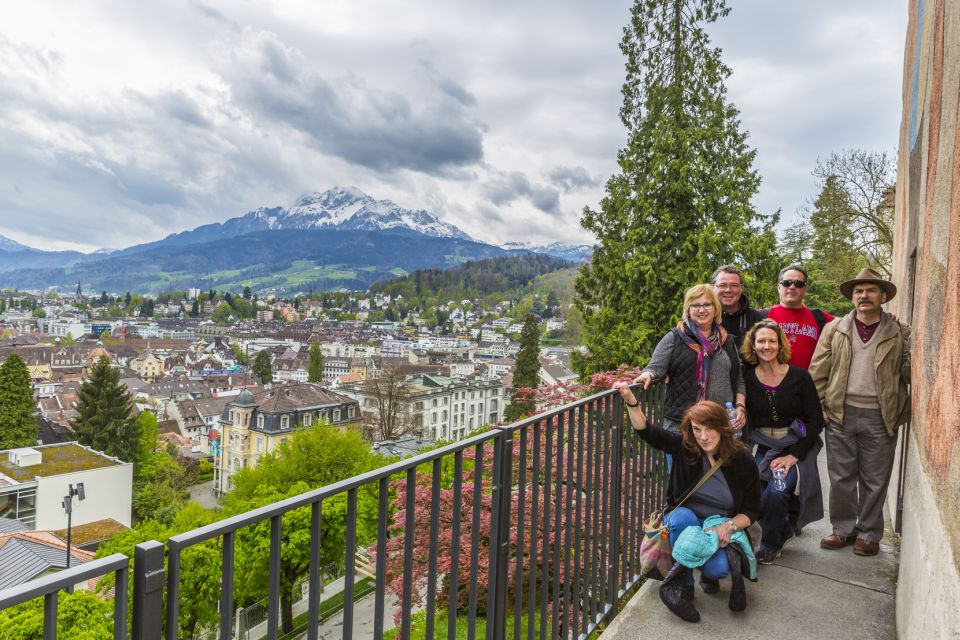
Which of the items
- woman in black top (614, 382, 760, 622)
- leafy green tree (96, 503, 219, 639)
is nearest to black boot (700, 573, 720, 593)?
woman in black top (614, 382, 760, 622)

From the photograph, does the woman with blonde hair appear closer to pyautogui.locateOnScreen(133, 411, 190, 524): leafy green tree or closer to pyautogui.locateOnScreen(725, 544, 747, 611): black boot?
pyautogui.locateOnScreen(725, 544, 747, 611): black boot

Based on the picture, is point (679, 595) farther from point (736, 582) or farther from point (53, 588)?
point (53, 588)

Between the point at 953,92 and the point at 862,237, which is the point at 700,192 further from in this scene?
the point at 862,237

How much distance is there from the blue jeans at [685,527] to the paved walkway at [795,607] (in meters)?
0.19

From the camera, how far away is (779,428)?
11.5ft

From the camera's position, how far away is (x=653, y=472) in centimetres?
366

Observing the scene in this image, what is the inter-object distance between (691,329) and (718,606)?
1401 mm

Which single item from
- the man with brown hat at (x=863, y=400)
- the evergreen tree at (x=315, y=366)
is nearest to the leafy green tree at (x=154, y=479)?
the man with brown hat at (x=863, y=400)

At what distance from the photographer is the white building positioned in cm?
3045

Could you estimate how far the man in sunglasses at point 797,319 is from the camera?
3959 mm

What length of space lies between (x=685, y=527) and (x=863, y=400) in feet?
4.72

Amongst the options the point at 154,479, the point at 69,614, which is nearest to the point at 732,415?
the point at 69,614

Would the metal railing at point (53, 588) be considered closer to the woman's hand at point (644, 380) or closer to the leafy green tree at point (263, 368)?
the woman's hand at point (644, 380)

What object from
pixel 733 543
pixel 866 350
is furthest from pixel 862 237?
pixel 733 543
